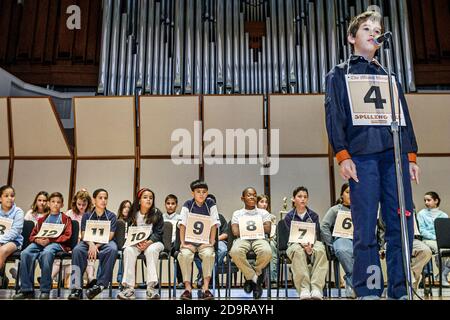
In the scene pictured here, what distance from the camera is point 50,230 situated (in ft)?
16.0

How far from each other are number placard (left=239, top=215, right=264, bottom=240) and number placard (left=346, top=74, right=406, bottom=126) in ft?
8.05

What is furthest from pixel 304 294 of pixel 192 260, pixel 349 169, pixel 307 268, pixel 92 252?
pixel 349 169

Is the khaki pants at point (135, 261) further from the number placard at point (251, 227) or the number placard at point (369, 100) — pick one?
the number placard at point (369, 100)

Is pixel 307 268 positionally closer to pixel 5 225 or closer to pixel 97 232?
pixel 97 232

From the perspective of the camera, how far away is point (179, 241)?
5035mm

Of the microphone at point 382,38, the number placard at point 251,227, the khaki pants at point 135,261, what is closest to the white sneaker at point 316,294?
the number placard at point 251,227

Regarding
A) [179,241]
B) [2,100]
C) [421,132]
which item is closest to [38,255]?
[179,241]

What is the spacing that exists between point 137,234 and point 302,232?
5.11 feet

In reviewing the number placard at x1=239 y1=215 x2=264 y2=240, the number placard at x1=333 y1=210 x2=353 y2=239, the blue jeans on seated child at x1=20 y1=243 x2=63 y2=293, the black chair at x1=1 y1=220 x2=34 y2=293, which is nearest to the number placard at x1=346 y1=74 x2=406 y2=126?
the number placard at x1=333 y1=210 x2=353 y2=239

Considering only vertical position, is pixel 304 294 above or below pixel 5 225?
below

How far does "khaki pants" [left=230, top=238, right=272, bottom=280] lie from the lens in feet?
15.6

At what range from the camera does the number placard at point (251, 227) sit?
4906mm
